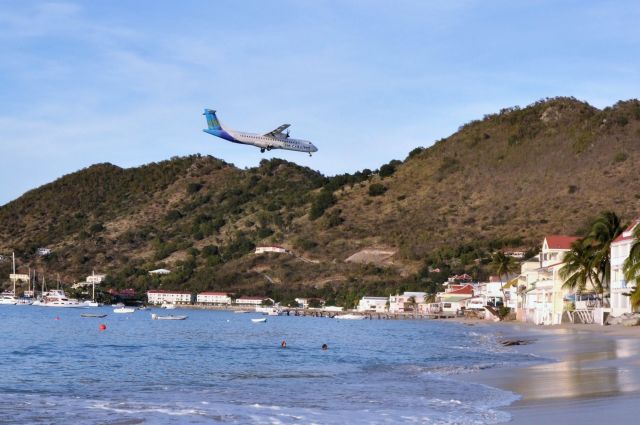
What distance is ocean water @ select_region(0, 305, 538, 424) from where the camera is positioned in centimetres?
2586

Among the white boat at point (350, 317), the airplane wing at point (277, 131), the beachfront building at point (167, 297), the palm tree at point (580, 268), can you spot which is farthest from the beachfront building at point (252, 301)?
the palm tree at point (580, 268)

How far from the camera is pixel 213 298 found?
7421 inches

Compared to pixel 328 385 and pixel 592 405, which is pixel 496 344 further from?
pixel 592 405

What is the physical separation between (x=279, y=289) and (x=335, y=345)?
115237mm

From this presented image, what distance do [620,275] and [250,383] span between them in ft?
138

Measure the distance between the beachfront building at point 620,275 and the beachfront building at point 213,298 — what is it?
118 m

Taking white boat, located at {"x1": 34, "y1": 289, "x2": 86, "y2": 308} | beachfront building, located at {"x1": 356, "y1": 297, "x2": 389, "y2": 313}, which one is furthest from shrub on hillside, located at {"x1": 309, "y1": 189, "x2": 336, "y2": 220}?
white boat, located at {"x1": 34, "y1": 289, "x2": 86, "y2": 308}

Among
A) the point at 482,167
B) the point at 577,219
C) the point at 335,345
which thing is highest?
the point at 482,167

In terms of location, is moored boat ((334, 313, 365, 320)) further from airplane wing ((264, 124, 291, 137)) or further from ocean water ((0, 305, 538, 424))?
ocean water ((0, 305, 538, 424))

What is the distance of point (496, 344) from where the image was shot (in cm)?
6009

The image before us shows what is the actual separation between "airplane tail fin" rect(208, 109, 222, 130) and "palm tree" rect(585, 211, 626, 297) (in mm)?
35495

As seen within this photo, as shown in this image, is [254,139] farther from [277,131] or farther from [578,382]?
[578,382]

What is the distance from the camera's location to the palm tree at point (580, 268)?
7812cm

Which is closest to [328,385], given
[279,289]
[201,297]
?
[279,289]
